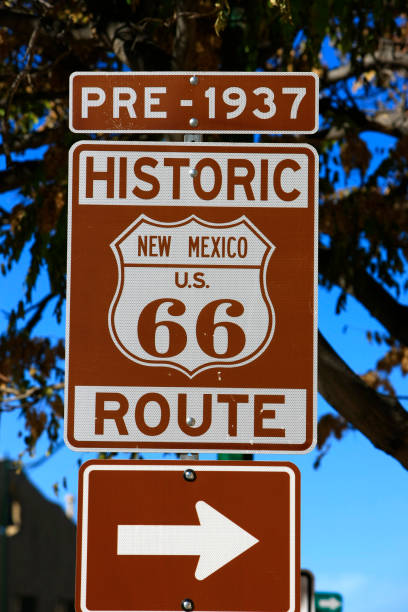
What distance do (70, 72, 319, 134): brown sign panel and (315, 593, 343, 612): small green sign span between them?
8001 mm

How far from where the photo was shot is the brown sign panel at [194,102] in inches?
139

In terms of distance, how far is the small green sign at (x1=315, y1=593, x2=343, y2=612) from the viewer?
1063cm

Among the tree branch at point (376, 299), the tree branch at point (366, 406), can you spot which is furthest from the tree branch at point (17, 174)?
the tree branch at point (366, 406)

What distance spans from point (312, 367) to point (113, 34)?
5768mm

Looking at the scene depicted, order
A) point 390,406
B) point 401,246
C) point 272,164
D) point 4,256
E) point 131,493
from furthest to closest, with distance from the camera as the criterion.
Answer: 1. point 401,246
2. point 4,256
3. point 390,406
4. point 272,164
5. point 131,493

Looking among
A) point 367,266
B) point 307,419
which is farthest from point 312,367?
point 367,266

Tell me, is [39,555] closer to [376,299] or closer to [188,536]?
[376,299]

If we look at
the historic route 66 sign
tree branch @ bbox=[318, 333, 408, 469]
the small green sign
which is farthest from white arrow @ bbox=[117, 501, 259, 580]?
the small green sign

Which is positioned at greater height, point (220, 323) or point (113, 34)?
point (113, 34)

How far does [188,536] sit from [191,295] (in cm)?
73

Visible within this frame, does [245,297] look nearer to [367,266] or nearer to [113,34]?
[113,34]

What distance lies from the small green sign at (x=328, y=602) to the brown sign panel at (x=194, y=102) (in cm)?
800

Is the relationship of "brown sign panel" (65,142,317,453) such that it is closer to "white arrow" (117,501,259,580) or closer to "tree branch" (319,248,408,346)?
"white arrow" (117,501,259,580)

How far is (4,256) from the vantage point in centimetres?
916
